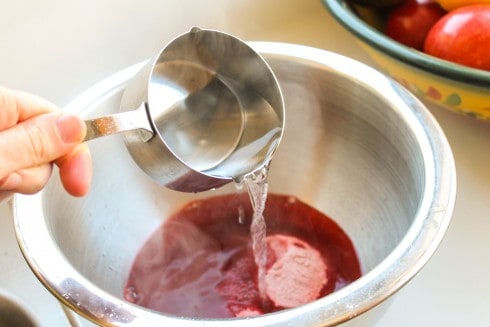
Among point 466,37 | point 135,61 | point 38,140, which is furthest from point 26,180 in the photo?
point 466,37

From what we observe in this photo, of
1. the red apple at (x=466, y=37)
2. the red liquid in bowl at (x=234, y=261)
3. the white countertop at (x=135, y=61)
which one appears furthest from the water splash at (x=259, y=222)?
the red apple at (x=466, y=37)

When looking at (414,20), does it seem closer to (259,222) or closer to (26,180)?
(259,222)

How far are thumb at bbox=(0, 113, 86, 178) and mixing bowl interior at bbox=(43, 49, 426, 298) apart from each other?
0.33ft

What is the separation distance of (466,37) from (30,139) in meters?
0.41

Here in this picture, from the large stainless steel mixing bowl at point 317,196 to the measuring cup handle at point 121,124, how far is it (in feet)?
0.27

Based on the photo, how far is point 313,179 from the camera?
0.60 m


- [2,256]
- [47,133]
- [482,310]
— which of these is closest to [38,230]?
[47,133]

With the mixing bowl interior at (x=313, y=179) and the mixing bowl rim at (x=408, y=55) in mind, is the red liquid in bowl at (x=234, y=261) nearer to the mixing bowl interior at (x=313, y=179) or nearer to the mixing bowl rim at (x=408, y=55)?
the mixing bowl interior at (x=313, y=179)

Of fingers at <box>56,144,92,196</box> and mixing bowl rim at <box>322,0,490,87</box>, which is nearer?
fingers at <box>56,144,92,196</box>

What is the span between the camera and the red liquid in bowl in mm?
512

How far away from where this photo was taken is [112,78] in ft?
1.75

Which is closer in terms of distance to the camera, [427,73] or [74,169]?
[74,169]

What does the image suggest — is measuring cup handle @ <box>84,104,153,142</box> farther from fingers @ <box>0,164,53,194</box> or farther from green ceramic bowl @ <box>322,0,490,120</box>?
green ceramic bowl @ <box>322,0,490,120</box>

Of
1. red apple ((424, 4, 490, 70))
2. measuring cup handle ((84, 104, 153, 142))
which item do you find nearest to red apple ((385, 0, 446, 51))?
red apple ((424, 4, 490, 70))
